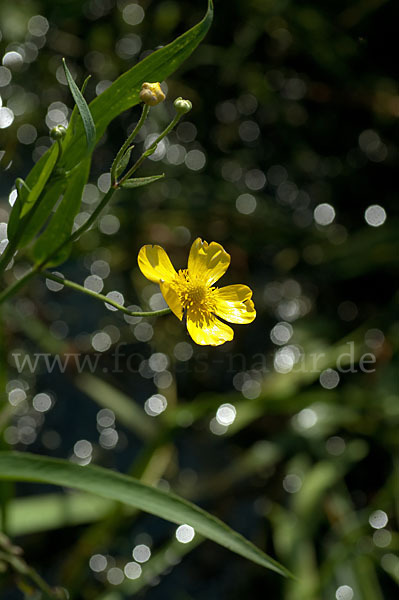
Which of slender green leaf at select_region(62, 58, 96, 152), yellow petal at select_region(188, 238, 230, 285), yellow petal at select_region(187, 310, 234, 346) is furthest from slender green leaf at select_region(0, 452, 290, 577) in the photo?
slender green leaf at select_region(62, 58, 96, 152)

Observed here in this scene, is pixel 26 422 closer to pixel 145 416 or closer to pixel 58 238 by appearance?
pixel 145 416

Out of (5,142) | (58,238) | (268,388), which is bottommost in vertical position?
(268,388)

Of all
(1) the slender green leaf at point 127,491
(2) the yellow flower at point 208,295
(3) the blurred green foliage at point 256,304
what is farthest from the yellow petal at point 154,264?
(3) the blurred green foliage at point 256,304

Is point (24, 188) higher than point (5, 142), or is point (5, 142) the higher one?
point (24, 188)

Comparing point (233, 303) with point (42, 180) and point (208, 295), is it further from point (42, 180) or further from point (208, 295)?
point (42, 180)

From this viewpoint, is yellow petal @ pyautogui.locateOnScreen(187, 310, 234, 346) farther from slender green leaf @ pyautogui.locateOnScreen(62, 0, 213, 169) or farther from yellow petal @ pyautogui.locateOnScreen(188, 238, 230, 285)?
slender green leaf @ pyautogui.locateOnScreen(62, 0, 213, 169)

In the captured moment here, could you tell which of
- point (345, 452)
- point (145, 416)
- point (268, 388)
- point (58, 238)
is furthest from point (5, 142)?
point (345, 452)

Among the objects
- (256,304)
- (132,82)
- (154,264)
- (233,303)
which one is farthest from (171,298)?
(256,304)
